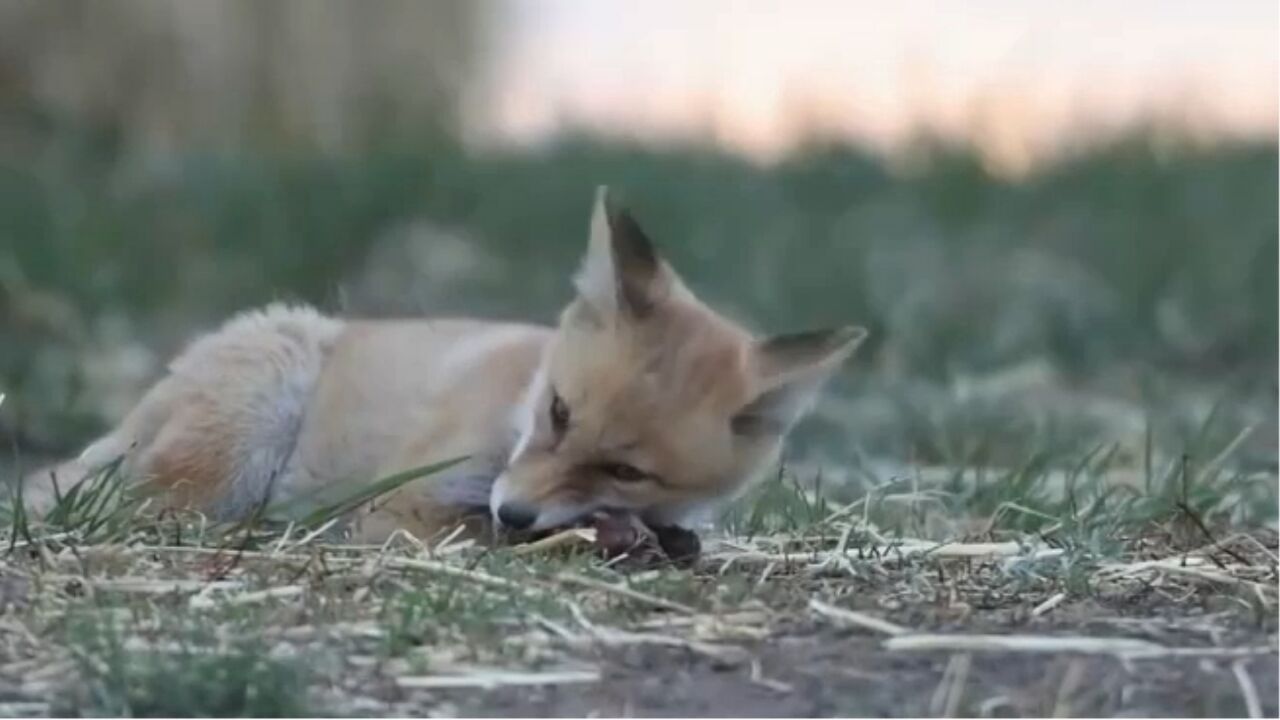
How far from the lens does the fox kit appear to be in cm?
502

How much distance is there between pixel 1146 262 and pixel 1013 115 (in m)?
2.04

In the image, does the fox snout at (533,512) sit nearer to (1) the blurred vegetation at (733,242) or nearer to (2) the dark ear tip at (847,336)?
(2) the dark ear tip at (847,336)

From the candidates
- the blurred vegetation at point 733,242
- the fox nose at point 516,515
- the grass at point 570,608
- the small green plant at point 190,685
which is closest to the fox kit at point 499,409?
the fox nose at point 516,515

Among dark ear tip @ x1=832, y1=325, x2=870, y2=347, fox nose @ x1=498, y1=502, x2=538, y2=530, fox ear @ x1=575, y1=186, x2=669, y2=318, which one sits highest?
fox ear @ x1=575, y1=186, x2=669, y2=318

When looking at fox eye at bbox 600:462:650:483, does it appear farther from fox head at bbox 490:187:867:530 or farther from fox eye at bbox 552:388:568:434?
fox eye at bbox 552:388:568:434

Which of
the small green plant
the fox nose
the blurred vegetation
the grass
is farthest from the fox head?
the blurred vegetation

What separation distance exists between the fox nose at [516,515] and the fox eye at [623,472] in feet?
0.65

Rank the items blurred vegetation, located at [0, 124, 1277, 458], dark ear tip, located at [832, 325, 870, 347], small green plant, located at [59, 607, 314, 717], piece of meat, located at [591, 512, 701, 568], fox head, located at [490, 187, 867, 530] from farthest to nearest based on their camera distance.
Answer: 1. blurred vegetation, located at [0, 124, 1277, 458]
2. dark ear tip, located at [832, 325, 870, 347]
3. fox head, located at [490, 187, 867, 530]
4. piece of meat, located at [591, 512, 701, 568]
5. small green plant, located at [59, 607, 314, 717]

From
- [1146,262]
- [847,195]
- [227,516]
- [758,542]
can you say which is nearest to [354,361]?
[227,516]

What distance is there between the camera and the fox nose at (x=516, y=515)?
16.1 ft

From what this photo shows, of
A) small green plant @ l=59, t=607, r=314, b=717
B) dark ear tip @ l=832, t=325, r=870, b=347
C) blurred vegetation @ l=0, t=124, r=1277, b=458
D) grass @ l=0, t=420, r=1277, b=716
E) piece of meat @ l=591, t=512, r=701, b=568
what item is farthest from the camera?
blurred vegetation @ l=0, t=124, r=1277, b=458

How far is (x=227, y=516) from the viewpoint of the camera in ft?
19.1

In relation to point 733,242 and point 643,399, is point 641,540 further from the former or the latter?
point 733,242

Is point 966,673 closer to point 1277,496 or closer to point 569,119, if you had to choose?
point 1277,496
